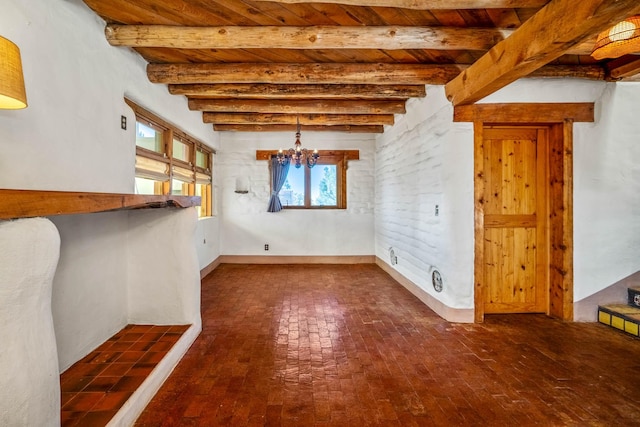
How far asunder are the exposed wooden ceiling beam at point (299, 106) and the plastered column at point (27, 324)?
3608 millimetres

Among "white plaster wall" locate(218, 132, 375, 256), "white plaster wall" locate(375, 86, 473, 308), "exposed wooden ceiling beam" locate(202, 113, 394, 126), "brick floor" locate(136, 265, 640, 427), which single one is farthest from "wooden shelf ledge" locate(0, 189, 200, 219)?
"white plaster wall" locate(218, 132, 375, 256)

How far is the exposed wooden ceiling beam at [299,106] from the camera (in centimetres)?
435

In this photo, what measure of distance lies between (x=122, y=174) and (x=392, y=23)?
2730 mm

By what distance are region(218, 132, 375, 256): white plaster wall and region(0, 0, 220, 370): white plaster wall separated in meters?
3.16

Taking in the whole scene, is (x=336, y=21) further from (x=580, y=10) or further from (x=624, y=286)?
(x=624, y=286)

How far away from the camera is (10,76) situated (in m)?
1.24

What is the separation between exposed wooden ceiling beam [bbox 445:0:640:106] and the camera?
1.64m

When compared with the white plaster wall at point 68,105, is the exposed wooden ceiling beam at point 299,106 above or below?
above

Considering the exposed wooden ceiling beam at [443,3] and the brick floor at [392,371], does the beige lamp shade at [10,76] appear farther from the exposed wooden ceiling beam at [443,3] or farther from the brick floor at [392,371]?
the brick floor at [392,371]

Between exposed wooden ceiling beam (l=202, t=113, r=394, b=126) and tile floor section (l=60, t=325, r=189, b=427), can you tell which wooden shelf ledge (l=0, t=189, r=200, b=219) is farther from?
exposed wooden ceiling beam (l=202, t=113, r=394, b=126)

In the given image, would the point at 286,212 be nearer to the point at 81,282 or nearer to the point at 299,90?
the point at 299,90

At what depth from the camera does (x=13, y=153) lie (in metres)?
1.67

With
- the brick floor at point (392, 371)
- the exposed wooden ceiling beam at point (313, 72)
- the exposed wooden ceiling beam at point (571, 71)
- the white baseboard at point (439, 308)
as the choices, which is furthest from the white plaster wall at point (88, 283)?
the exposed wooden ceiling beam at point (571, 71)

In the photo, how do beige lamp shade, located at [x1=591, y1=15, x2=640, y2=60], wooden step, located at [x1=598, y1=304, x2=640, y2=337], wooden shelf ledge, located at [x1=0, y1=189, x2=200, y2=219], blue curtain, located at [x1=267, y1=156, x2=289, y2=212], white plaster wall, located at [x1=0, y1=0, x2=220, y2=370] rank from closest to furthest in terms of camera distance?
wooden shelf ledge, located at [x1=0, y1=189, x2=200, y2=219] → white plaster wall, located at [x1=0, y1=0, x2=220, y2=370] → beige lamp shade, located at [x1=591, y1=15, x2=640, y2=60] → wooden step, located at [x1=598, y1=304, x2=640, y2=337] → blue curtain, located at [x1=267, y1=156, x2=289, y2=212]
